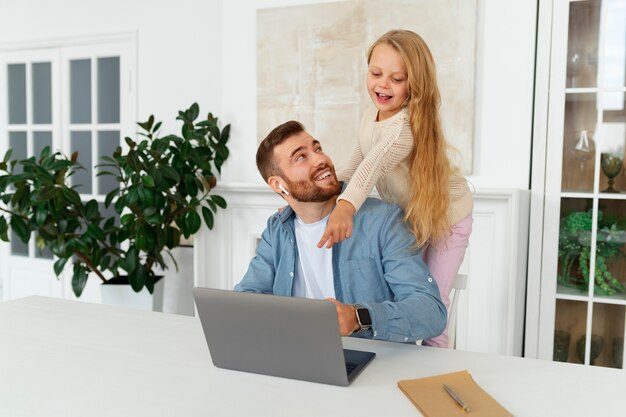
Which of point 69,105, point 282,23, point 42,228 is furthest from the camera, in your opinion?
point 69,105

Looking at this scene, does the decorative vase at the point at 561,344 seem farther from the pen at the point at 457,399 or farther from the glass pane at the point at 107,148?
the glass pane at the point at 107,148

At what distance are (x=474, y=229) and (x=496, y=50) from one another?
88 centimetres

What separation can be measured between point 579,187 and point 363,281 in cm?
161

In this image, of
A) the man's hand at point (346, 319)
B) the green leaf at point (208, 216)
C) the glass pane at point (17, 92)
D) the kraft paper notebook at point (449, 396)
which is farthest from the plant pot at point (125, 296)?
the kraft paper notebook at point (449, 396)

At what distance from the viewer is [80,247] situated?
3.50 metres

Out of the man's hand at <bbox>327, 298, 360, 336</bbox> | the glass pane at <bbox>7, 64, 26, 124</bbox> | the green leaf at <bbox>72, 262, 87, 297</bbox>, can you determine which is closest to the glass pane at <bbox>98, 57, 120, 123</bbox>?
the glass pane at <bbox>7, 64, 26, 124</bbox>

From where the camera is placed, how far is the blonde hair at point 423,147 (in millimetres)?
1757

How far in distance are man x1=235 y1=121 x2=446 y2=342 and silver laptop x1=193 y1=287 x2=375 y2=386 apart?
15.6 inches

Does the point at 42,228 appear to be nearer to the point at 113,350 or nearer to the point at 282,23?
the point at 282,23

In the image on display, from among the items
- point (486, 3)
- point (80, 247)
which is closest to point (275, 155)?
point (486, 3)

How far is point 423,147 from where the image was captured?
180 centimetres

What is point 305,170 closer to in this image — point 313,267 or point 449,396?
point 313,267

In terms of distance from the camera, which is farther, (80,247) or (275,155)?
(80,247)

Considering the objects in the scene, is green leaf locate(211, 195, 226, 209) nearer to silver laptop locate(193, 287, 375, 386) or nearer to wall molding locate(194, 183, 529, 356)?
wall molding locate(194, 183, 529, 356)
